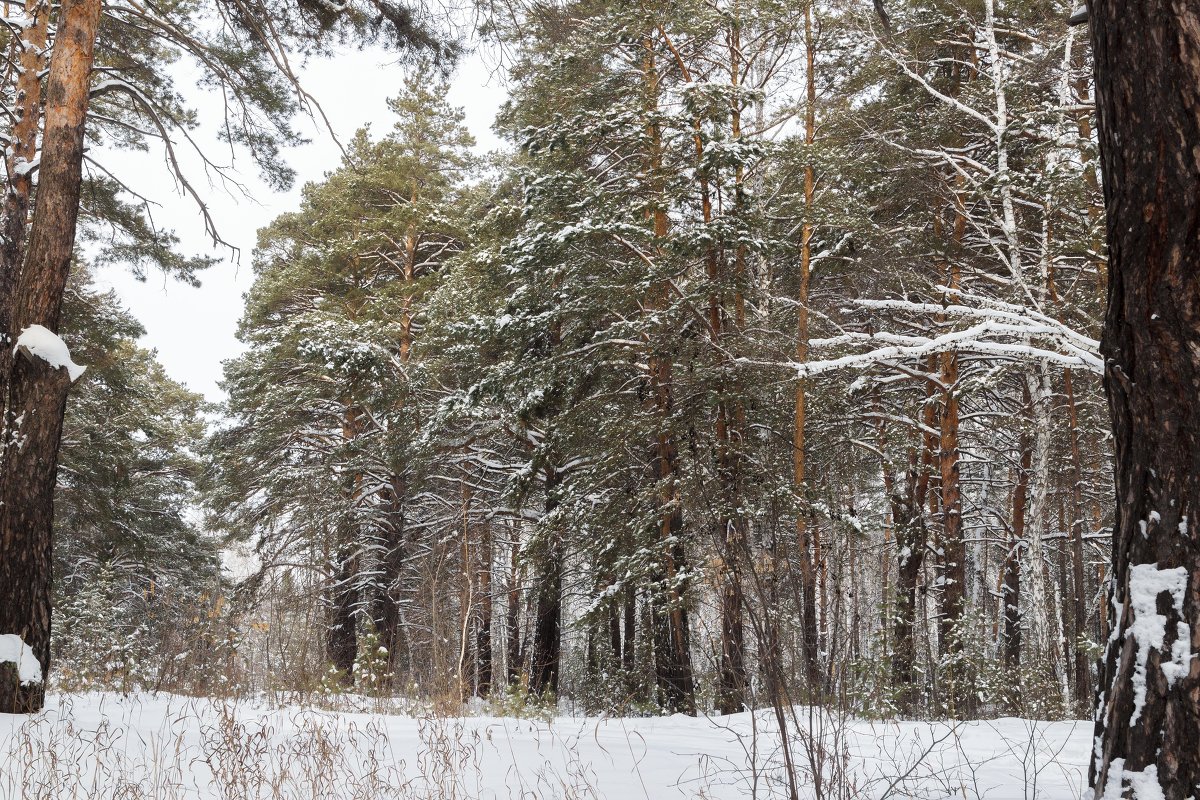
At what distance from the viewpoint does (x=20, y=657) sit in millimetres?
4875

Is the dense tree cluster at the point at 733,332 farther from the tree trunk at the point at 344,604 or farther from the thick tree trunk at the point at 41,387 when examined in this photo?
the thick tree trunk at the point at 41,387

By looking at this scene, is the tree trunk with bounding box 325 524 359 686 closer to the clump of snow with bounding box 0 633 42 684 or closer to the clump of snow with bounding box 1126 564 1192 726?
the clump of snow with bounding box 0 633 42 684

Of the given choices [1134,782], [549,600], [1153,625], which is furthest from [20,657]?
[549,600]

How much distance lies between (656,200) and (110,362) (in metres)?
9.67

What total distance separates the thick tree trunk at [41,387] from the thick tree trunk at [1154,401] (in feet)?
19.5

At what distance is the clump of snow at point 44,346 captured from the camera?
17.1ft

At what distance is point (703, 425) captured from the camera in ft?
31.5

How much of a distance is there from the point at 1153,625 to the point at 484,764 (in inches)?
118

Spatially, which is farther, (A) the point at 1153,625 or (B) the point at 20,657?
(B) the point at 20,657

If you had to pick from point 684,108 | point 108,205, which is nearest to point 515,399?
point 684,108

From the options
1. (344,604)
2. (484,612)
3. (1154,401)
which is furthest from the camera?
(344,604)

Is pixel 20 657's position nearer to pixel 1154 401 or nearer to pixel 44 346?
pixel 44 346

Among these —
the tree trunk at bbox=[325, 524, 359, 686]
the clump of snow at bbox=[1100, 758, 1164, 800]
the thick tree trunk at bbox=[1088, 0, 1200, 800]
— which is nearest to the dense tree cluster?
the tree trunk at bbox=[325, 524, 359, 686]

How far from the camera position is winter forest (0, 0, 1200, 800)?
262cm
